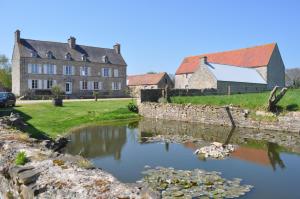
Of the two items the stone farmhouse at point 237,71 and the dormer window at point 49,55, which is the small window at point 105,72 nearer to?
the dormer window at point 49,55

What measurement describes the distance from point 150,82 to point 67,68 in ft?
53.7

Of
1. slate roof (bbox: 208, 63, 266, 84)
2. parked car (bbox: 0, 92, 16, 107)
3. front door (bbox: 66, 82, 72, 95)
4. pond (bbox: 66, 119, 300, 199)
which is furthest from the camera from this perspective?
front door (bbox: 66, 82, 72, 95)

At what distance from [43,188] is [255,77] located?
145 feet

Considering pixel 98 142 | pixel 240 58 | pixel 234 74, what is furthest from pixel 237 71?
pixel 98 142

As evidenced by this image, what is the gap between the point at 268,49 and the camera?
51594 millimetres

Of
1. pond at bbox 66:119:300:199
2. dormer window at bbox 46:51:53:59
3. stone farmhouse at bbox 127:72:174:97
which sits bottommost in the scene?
pond at bbox 66:119:300:199

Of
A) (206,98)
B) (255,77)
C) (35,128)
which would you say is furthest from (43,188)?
(255,77)

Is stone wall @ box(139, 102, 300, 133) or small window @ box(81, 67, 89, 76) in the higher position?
small window @ box(81, 67, 89, 76)

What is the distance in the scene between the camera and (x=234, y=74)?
4144cm

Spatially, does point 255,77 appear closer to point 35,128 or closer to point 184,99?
point 184,99

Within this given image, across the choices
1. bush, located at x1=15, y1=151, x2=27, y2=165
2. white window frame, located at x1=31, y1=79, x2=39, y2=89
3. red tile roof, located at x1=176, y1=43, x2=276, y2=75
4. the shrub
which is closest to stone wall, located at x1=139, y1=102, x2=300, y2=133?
the shrub

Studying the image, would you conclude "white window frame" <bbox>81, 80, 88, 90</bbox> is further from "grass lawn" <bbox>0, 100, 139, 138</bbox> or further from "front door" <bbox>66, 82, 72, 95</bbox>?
"grass lawn" <bbox>0, 100, 139, 138</bbox>

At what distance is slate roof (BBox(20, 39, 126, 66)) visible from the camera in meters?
42.9

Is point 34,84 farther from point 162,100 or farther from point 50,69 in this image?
point 162,100
